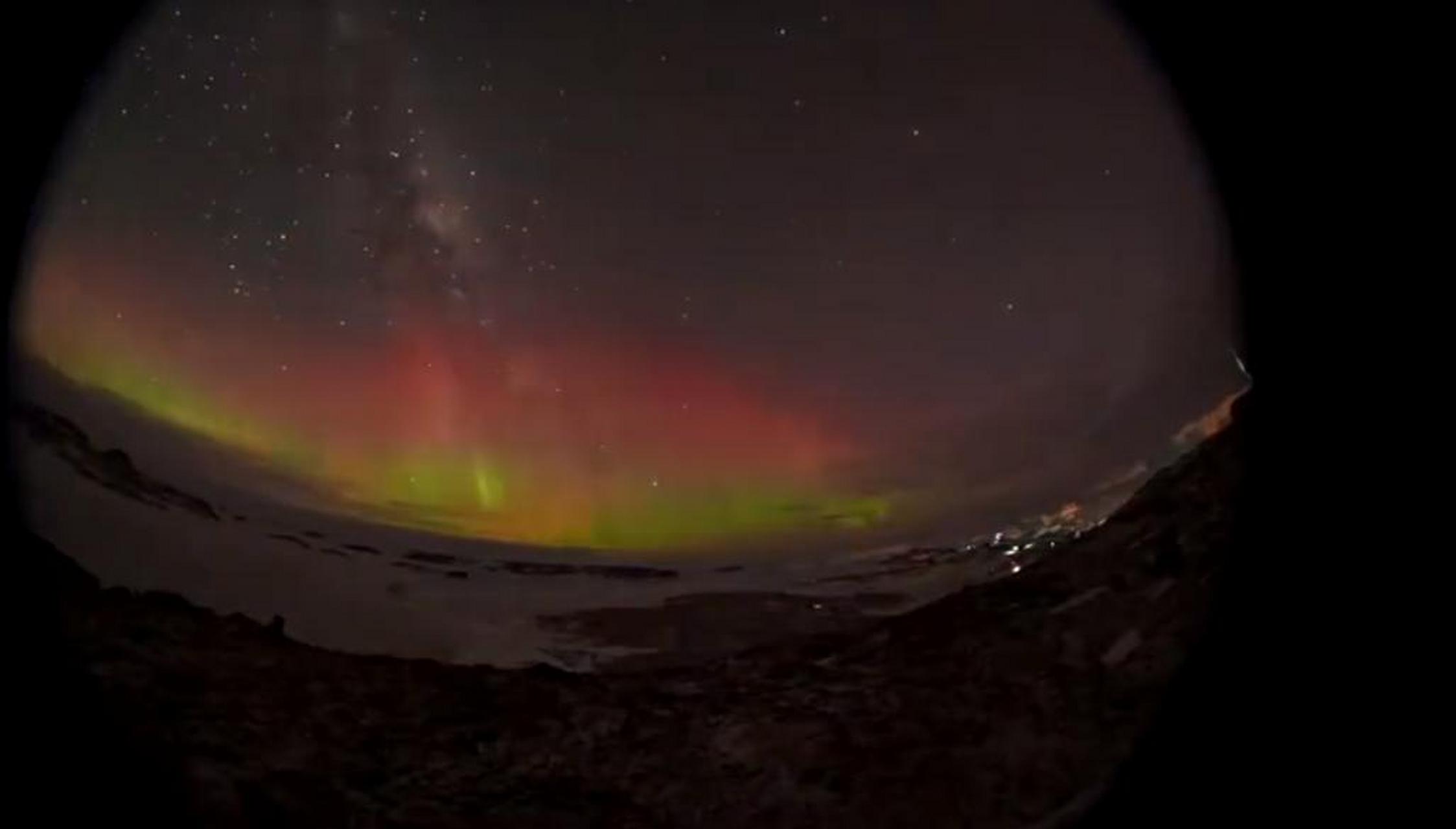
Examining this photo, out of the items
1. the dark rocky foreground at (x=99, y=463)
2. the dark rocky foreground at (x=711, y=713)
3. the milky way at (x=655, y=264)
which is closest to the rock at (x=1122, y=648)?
the dark rocky foreground at (x=711, y=713)

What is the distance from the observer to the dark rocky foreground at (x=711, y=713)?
889 mm

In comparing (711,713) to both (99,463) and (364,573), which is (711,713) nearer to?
(364,573)

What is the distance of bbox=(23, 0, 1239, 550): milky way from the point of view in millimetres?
924

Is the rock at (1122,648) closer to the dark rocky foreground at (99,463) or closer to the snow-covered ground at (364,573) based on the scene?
the snow-covered ground at (364,573)

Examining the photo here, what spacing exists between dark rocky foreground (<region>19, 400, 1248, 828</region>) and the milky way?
0.07 metres

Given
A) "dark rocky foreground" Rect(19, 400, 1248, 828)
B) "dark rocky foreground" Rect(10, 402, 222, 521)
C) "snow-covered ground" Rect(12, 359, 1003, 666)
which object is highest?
"dark rocky foreground" Rect(10, 402, 222, 521)

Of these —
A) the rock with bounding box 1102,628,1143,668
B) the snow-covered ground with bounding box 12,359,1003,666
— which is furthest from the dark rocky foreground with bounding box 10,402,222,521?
the rock with bounding box 1102,628,1143,668

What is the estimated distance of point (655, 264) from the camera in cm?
101

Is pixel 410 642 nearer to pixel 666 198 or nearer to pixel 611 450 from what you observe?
pixel 611 450

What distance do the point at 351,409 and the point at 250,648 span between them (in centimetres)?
18

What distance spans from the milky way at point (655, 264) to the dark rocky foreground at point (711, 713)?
7cm

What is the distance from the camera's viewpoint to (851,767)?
0.92 metres

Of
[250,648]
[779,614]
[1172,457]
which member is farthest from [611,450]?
[1172,457]

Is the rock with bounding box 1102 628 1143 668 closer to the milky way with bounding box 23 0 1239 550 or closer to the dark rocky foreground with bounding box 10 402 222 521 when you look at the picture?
the milky way with bounding box 23 0 1239 550
